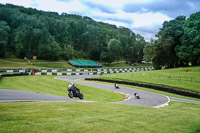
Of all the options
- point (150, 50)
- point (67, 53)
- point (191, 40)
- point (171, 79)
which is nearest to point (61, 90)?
point (171, 79)

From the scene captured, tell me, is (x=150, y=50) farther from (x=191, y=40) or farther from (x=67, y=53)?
(x=67, y=53)

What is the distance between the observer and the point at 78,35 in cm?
11075

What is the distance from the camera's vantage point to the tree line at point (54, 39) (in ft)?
235

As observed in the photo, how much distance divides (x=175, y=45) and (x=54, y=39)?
1866 inches

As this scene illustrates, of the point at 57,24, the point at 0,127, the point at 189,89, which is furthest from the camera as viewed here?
the point at 57,24

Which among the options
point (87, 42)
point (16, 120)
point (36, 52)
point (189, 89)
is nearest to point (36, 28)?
point (36, 52)

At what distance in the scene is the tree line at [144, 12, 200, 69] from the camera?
2265 inches

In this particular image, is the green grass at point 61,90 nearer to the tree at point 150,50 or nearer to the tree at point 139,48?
the tree at point 150,50

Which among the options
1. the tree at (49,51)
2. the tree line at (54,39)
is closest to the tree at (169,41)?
the tree line at (54,39)

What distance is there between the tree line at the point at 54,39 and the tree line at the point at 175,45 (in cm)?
3079

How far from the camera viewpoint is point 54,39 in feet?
261

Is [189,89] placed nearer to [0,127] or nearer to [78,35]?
[0,127]

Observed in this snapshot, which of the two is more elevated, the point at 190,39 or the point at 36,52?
the point at 190,39

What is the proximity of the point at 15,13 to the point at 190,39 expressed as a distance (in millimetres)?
67314
